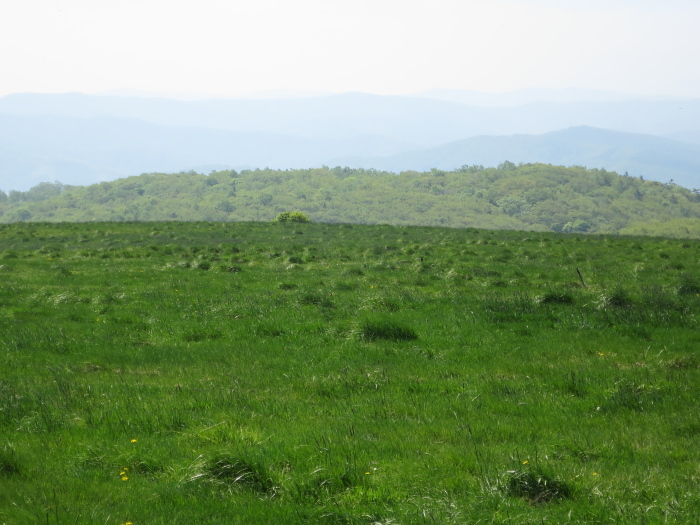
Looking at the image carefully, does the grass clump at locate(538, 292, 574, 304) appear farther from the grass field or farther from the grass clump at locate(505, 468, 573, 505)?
the grass clump at locate(505, 468, 573, 505)

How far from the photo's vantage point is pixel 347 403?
32.0 ft

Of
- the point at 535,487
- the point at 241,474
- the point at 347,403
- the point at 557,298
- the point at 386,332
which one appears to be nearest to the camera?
the point at 535,487

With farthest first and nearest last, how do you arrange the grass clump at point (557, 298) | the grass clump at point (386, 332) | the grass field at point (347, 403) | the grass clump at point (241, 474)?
the grass clump at point (557, 298)
the grass clump at point (386, 332)
the grass clump at point (241, 474)
the grass field at point (347, 403)

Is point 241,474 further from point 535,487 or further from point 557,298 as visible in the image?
point 557,298

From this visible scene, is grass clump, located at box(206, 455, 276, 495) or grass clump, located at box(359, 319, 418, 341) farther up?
grass clump, located at box(206, 455, 276, 495)

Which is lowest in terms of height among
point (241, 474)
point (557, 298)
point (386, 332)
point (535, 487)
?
point (386, 332)

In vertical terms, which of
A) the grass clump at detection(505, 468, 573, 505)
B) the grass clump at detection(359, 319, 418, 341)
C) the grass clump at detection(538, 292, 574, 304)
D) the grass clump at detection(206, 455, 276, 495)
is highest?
the grass clump at detection(505, 468, 573, 505)

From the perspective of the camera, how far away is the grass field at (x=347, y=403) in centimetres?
634

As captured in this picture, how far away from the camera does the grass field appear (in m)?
6.34

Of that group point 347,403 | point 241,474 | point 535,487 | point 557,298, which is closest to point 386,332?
point 347,403

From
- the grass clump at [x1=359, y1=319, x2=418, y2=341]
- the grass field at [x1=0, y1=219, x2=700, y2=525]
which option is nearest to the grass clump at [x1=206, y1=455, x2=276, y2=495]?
the grass field at [x1=0, y1=219, x2=700, y2=525]

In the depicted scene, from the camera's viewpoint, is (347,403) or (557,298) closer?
(347,403)

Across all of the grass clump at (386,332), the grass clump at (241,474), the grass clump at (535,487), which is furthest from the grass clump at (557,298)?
the grass clump at (241,474)

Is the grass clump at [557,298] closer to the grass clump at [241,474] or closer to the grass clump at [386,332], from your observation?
the grass clump at [386,332]
